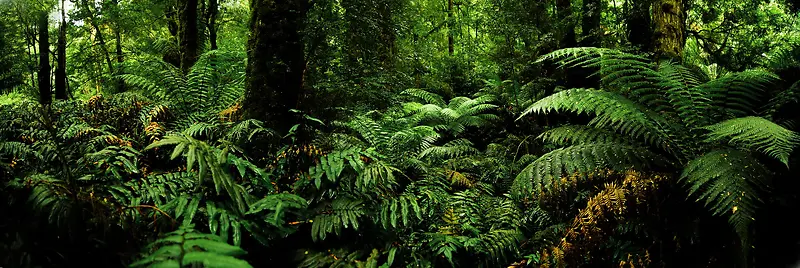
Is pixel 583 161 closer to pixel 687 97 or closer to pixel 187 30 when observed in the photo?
pixel 687 97

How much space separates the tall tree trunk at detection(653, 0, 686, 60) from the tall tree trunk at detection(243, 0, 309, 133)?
3259 millimetres

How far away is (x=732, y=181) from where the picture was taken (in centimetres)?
177

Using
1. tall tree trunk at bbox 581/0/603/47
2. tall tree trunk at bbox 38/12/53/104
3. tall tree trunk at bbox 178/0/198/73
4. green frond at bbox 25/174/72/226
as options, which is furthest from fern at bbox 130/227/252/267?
tall tree trunk at bbox 38/12/53/104

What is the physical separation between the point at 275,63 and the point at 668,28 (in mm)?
3563

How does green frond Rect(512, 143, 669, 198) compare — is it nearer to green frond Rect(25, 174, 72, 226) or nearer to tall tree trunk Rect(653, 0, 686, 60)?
green frond Rect(25, 174, 72, 226)

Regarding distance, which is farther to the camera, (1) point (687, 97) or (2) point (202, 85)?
(2) point (202, 85)

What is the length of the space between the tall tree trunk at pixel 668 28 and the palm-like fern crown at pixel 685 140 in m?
1.21

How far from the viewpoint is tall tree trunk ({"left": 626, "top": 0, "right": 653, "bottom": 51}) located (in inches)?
186

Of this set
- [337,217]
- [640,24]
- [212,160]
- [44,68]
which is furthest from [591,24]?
[44,68]

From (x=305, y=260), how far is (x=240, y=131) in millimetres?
890

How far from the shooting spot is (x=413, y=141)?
145 inches

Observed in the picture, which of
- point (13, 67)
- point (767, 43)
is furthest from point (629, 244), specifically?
point (13, 67)

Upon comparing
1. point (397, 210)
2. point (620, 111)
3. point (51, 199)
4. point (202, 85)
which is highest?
point (202, 85)

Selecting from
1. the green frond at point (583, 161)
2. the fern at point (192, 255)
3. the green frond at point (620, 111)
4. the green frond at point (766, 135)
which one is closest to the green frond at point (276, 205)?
the fern at point (192, 255)
